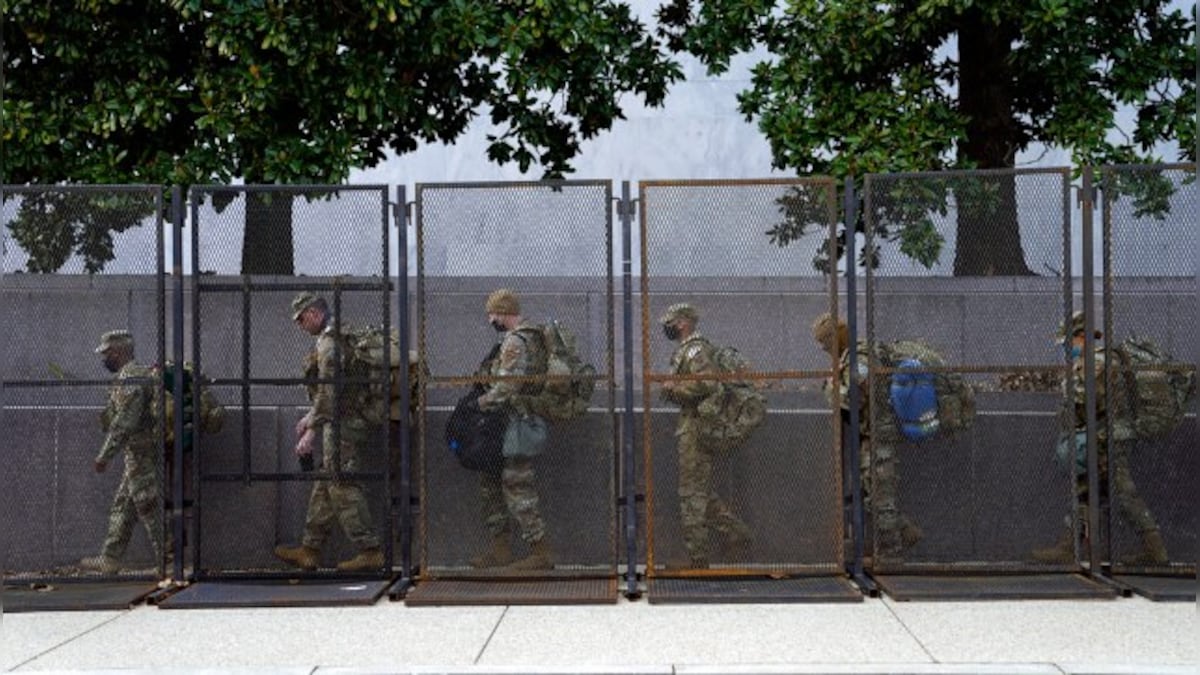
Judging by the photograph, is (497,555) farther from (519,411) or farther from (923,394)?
(923,394)

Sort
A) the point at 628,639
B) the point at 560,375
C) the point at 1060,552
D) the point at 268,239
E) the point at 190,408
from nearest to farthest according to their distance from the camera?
the point at 628,639
the point at 560,375
the point at 1060,552
the point at 268,239
the point at 190,408

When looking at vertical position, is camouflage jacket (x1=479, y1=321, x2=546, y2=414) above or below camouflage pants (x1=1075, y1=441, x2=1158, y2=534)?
above

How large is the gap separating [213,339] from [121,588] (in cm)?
173

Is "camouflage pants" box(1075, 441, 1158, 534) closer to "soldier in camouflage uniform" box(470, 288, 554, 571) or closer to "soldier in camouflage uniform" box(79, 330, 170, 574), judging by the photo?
"soldier in camouflage uniform" box(470, 288, 554, 571)

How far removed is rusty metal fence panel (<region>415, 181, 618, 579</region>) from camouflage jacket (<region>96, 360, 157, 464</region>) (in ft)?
6.10

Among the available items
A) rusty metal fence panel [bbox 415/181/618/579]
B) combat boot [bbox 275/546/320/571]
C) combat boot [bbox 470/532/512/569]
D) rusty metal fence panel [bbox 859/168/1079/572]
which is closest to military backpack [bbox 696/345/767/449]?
rusty metal fence panel [bbox 415/181/618/579]

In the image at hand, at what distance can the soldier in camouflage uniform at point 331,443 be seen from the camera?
1001 centimetres

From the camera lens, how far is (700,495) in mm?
9820

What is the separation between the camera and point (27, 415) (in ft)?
34.0

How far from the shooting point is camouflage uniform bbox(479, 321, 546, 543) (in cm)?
979

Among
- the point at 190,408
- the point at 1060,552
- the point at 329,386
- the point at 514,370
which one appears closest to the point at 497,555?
the point at 514,370

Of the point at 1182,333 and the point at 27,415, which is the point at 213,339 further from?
the point at 1182,333

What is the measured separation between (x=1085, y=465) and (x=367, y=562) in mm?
4739

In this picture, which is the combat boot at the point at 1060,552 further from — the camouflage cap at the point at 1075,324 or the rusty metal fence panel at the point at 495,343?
the rusty metal fence panel at the point at 495,343
